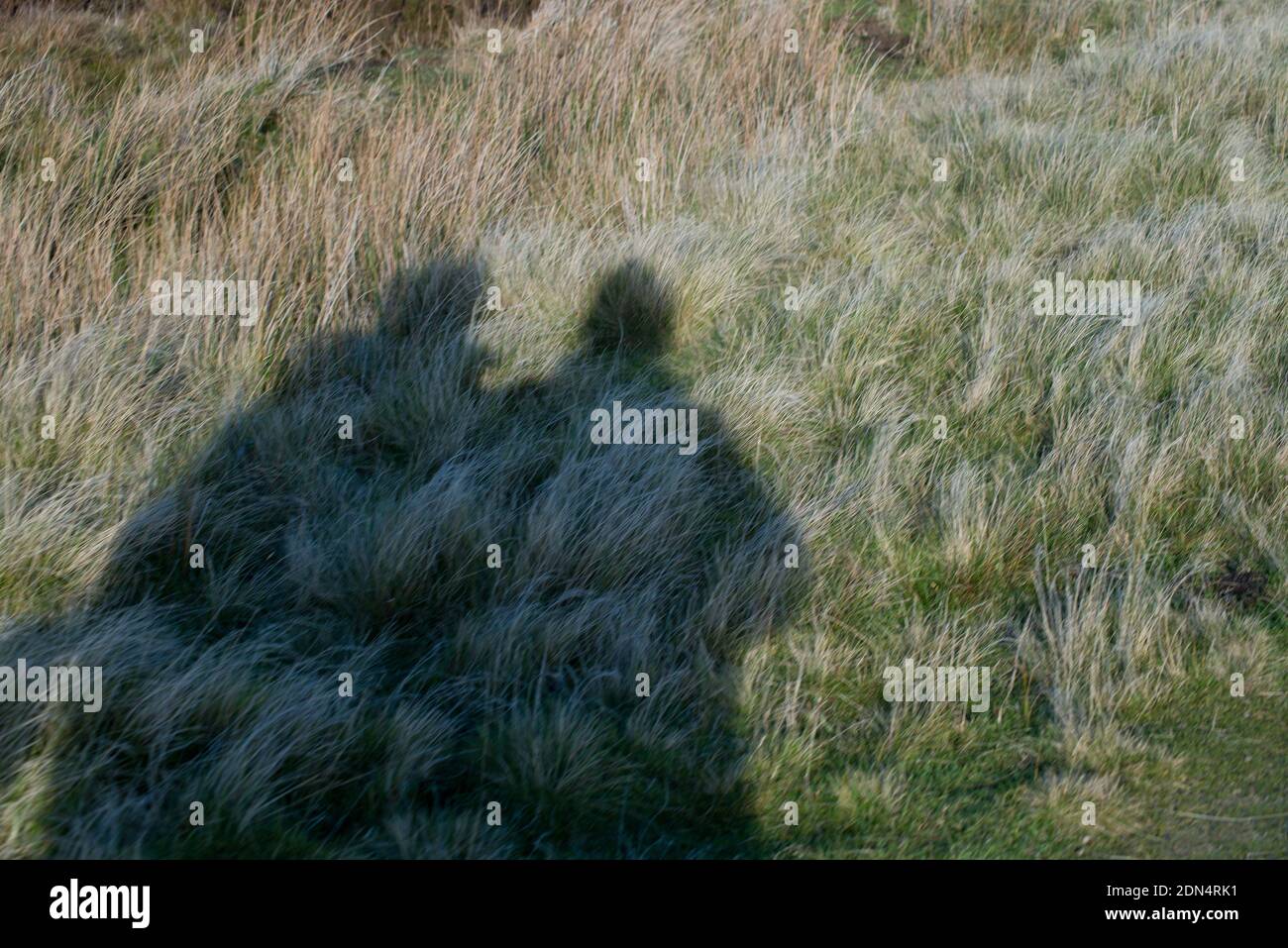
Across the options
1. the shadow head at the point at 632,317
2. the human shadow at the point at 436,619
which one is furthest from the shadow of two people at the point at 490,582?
the shadow head at the point at 632,317

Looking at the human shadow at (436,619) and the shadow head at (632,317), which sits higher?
the shadow head at (632,317)

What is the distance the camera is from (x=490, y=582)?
3.88m

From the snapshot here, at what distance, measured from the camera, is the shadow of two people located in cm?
323

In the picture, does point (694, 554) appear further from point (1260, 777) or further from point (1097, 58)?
point (1097, 58)

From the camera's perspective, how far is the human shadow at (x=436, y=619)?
313 centimetres

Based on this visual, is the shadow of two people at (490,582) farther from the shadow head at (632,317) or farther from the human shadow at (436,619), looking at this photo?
the shadow head at (632,317)

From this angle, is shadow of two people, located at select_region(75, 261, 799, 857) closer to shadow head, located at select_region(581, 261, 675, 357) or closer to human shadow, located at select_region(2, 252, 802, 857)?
human shadow, located at select_region(2, 252, 802, 857)

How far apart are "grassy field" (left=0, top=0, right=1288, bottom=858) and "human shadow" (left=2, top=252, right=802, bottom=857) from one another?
0.05 ft

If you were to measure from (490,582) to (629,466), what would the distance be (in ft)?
2.20

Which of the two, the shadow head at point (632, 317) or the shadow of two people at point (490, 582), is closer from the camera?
the shadow of two people at point (490, 582)

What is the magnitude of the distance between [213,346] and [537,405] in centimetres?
123

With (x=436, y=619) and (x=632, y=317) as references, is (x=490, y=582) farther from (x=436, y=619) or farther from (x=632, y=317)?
(x=632, y=317)

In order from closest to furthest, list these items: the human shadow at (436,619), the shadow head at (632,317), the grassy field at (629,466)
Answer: the human shadow at (436,619) < the grassy field at (629,466) < the shadow head at (632,317)
